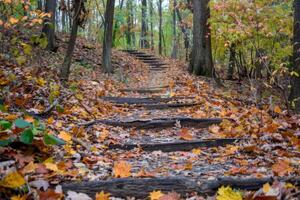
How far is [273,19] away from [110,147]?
680 cm

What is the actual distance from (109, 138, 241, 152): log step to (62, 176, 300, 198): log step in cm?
170

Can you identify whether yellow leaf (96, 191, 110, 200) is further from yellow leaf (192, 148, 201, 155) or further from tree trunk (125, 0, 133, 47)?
tree trunk (125, 0, 133, 47)

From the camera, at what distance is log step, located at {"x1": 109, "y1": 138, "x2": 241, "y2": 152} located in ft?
16.1

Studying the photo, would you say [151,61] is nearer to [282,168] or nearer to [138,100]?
[138,100]

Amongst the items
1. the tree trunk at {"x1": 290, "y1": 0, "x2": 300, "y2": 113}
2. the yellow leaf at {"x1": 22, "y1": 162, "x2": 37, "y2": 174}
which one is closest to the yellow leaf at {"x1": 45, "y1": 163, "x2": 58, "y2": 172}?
the yellow leaf at {"x1": 22, "y1": 162, "x2": 37, "y2": 174}

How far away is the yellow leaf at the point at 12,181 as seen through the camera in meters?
2.66

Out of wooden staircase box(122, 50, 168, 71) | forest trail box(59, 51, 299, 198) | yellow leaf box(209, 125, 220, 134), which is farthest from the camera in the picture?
wooden staircase box(122, 50, 168, 71)

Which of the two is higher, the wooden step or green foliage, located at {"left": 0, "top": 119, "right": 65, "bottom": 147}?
green foliage, located at {"left": 0, "top": 119, "right": 65, "bottom": 147}

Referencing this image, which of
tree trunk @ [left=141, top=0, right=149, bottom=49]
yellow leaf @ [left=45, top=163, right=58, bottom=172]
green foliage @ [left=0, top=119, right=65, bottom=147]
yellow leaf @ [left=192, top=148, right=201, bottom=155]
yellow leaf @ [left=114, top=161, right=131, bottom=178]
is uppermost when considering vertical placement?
tree trunk @ [left=141, top=0, right=149, bottom=49]

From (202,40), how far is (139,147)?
8.17 m

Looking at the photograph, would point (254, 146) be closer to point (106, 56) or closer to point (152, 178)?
point (152, 178)

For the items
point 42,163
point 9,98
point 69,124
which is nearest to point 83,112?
point 69,124

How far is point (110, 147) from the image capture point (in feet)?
16.1

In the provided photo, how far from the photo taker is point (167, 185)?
3180 millimetres
